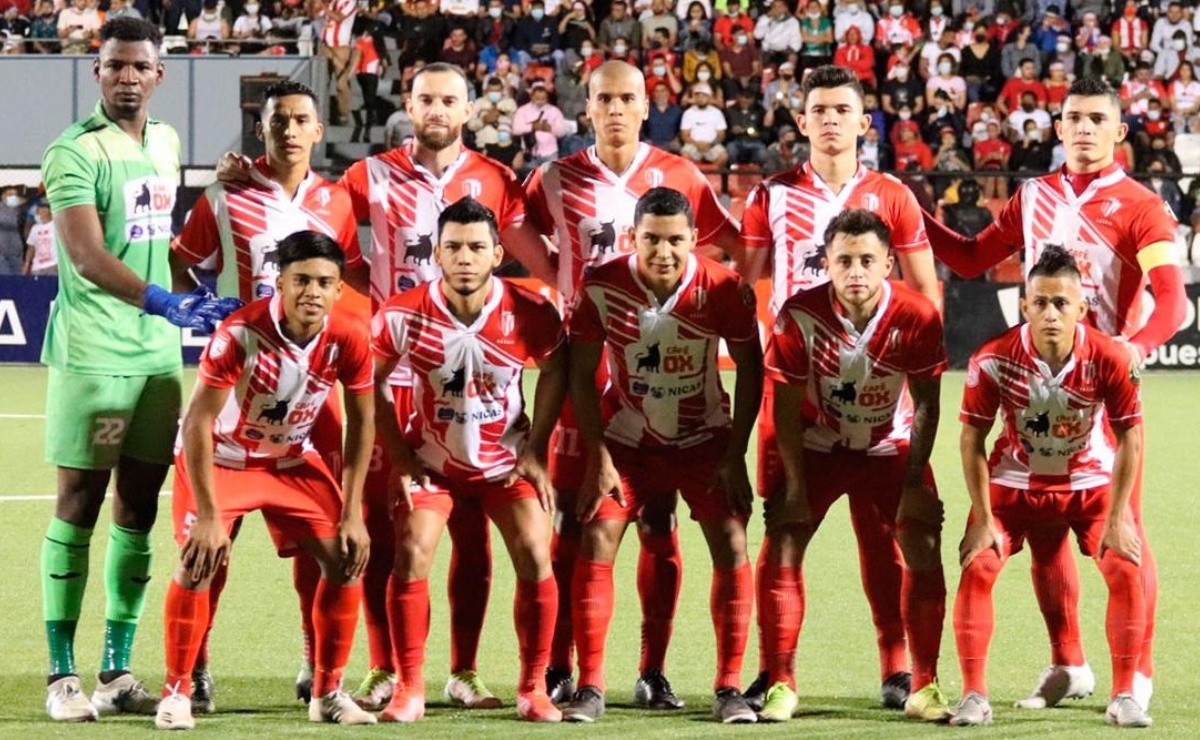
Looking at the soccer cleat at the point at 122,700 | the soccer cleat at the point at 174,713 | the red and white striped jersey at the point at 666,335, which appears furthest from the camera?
the red and white striped jersey at the point at 666,335

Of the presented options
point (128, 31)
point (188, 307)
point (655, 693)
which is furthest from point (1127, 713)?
point (128, 31)

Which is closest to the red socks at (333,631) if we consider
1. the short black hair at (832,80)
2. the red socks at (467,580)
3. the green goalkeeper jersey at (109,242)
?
the red socks at (467,580)

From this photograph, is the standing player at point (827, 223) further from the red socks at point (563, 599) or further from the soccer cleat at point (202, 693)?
the soccer cleat at point (202, 693)

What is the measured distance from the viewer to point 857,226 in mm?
5570

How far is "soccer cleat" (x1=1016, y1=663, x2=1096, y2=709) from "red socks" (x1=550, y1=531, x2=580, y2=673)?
1.43 metres

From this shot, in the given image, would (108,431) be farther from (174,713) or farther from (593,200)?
(593,200)

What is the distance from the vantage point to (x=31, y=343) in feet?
59.6

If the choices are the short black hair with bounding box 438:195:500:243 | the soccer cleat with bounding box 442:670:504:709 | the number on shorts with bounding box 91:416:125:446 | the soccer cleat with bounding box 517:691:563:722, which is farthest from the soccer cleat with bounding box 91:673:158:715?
the short black hair with bounding box 438:195:500:243

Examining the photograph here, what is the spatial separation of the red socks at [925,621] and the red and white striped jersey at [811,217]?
39.4 inches

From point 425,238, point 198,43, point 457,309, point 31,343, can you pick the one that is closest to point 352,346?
point 457,309

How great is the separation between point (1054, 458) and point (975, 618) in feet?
1.81

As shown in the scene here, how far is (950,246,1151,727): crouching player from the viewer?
5.52 meters

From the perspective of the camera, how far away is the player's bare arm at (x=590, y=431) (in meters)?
5.68

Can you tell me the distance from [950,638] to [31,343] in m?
13.3
